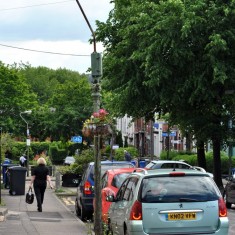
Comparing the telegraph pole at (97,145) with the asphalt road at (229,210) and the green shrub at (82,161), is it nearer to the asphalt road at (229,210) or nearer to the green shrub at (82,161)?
the asphalt road at (229,210)

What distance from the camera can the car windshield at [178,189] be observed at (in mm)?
10945

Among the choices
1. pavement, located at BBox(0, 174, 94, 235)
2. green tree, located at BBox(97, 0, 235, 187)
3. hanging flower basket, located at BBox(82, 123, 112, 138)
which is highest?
green tree, located at BBox(97, 0, 235, 187)

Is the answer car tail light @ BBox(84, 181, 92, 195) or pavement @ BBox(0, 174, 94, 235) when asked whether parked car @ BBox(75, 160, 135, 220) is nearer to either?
car tail light @ BBox(84, 181, 92, 195)

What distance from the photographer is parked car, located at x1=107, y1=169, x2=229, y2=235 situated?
35.5ft

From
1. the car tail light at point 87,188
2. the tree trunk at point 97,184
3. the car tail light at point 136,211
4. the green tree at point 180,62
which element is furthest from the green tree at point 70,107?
the car tail light at point 136,211

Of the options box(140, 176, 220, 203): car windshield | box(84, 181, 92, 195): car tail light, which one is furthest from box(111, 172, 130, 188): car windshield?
box(140, 176, 220, 203): car windshield

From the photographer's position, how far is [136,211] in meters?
10.9

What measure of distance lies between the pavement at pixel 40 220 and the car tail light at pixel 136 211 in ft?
5.32

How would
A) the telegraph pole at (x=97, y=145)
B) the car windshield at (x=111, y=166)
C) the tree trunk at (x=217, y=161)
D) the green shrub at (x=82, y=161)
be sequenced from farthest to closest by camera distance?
the tree trunk at (x=217, y=161)
the green shrub at (x=82, y=161)
the car windshield at (x=111, y=166)
the telegraph pole at (x=97, y=145)

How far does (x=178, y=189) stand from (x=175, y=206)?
0.96ft

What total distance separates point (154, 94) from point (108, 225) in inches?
777

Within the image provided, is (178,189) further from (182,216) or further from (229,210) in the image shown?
(229,210)

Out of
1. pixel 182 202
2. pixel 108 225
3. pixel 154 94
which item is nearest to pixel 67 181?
pixel 154 94

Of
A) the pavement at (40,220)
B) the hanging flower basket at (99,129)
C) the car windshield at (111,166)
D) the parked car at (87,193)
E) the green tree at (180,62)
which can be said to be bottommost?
the pavement at (40,220)
